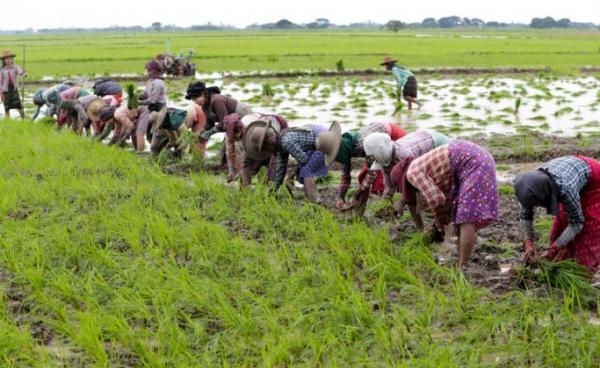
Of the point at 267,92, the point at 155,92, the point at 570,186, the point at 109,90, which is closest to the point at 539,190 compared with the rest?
the point at 570,186

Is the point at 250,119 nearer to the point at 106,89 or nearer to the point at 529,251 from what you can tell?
the point at 529,251

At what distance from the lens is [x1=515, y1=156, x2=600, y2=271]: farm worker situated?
12.4ft

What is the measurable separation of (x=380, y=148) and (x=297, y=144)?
990mm

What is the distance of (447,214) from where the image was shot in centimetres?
480

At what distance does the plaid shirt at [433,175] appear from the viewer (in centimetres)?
445

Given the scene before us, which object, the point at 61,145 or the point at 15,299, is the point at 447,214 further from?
the point at 61,145

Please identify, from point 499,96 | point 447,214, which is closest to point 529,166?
point 447,214

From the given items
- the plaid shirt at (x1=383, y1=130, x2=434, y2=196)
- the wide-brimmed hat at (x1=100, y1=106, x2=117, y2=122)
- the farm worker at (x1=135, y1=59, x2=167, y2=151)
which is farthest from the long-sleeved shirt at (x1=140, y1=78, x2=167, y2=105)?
the plaid shirt at (x1=383, y1=130, x2=434, y2=196)

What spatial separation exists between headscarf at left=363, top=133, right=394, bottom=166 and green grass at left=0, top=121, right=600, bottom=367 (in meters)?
0.48

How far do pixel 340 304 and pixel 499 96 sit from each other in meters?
12.3

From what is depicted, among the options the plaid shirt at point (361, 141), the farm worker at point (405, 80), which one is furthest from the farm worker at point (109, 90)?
the plaid shirt at point (361, 141)

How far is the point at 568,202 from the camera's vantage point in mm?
3785

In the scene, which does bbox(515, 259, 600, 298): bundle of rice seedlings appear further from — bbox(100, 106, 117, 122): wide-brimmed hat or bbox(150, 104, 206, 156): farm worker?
bbox(100, 106, 117, 122): wide-brimmed hat

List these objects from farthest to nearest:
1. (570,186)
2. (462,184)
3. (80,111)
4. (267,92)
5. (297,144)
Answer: (267,92) → (80,111) → (297,144) → (462,184) → (570,186)
